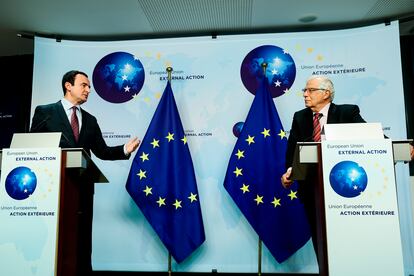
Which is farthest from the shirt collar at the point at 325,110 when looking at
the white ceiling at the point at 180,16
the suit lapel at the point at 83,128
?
the suit lapel at the point at 83,128

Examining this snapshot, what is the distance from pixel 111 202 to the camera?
4.33m

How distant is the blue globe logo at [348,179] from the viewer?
2.22 metres

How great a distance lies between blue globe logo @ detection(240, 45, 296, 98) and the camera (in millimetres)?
4371

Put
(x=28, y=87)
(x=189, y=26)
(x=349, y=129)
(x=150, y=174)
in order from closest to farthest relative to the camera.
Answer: (x=349, y=129), (x=150, y=174), (x=189, y=26), (x=28, y=87)

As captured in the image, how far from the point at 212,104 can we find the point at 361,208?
2.46m

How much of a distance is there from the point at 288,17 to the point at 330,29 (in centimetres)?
57

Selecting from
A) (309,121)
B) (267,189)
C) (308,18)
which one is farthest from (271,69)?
(267,189)

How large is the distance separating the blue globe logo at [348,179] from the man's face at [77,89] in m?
2.47

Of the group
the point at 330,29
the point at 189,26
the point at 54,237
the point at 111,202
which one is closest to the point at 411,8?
the point at 330,29

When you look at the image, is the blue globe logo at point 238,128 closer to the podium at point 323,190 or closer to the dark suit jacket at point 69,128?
the dark suit jacket at point 69,128

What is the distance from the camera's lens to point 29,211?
8.09ft

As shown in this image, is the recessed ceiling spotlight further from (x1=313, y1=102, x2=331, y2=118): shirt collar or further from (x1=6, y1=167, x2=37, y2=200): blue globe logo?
(x1=6, y1=167, x2=37, y2=200): blue globe logo

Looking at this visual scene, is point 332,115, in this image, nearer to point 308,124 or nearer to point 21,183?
point 308,124

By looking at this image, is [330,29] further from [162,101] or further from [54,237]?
[54,237]
